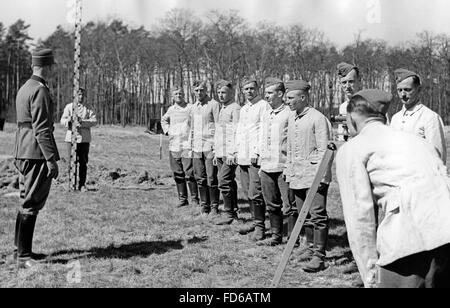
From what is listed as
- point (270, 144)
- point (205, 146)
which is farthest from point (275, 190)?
point (205, 146)

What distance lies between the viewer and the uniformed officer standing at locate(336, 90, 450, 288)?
252 cm

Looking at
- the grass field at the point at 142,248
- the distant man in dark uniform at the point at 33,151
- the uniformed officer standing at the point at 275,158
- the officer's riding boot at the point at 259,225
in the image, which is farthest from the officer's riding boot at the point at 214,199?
the distant man in dark uniform at the point at 33,151

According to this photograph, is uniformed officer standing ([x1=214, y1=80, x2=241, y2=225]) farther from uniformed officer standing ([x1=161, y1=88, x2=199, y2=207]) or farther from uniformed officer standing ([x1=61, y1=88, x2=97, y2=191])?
uniformed officer standing ([x1=61, y1=88, x2=97, y2=191])

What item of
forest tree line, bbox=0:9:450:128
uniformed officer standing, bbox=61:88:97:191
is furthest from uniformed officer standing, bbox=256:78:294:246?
forest tree line, bbox=0:9:450:128

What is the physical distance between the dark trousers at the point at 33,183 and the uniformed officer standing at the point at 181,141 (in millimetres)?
3398

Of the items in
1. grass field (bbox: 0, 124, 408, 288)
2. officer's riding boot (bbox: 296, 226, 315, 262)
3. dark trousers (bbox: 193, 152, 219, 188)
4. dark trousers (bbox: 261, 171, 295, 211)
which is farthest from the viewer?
dark trousers (bbox: 193, 152, 219, 188)

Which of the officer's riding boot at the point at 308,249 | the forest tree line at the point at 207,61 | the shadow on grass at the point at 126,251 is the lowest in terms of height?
the shadow on grass at the point at 126,251

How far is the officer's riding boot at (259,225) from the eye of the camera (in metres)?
6.56

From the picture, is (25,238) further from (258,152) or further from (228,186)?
(228,186)

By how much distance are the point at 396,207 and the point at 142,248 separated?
4.10m

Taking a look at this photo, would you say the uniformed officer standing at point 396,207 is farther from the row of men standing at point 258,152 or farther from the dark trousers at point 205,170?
the dark trousers at point 205,170

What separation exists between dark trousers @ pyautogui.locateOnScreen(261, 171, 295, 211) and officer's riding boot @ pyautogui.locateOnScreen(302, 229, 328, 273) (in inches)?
34.0
